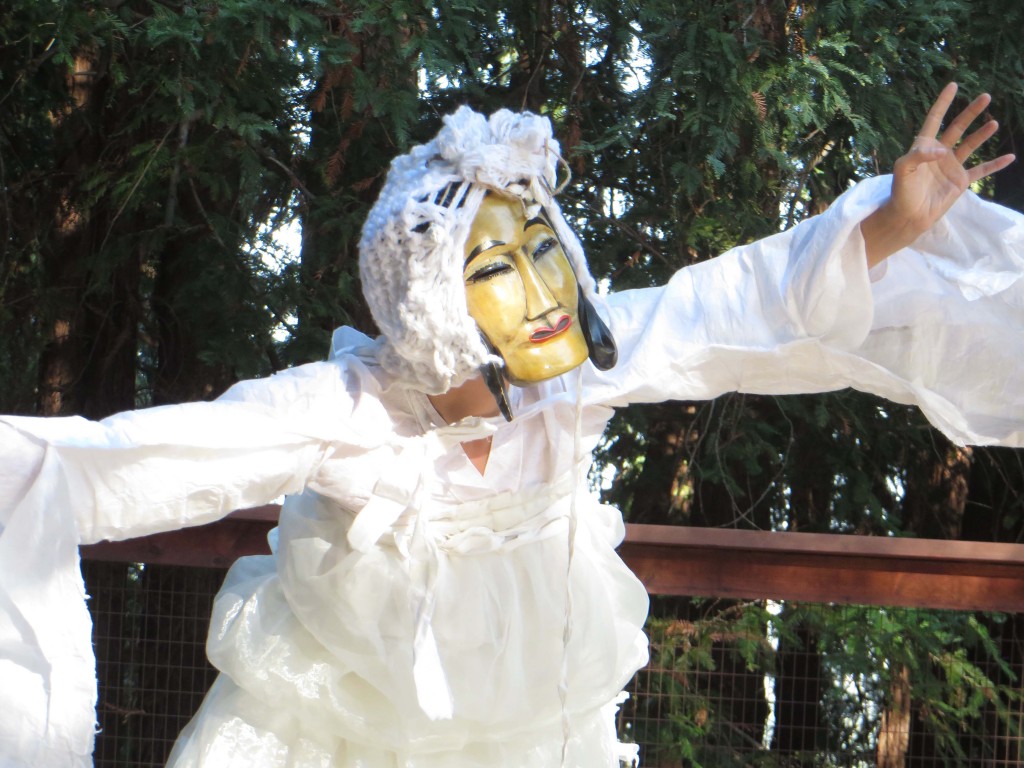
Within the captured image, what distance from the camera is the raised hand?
1892mm

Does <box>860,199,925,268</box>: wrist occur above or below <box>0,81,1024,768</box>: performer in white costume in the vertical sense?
above

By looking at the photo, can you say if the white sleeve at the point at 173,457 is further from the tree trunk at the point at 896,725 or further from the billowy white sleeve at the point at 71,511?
the tree trunk at the point at 896,725

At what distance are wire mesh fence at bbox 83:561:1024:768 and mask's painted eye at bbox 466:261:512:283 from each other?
1.58 meters

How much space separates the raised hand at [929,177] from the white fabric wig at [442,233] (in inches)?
18.8

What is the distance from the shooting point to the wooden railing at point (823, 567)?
259 cm

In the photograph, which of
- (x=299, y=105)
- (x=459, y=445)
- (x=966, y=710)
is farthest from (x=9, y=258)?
(x=966, y=710)

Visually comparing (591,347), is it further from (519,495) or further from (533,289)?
(519,495)

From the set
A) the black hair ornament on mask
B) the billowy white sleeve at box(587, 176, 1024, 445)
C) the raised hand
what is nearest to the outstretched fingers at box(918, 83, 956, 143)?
the raised hand

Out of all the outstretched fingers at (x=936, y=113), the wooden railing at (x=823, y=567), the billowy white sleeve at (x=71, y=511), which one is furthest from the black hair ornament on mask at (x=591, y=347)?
the wooden railing at (x=823, y=567)

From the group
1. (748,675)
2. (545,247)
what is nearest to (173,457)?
(545,247)

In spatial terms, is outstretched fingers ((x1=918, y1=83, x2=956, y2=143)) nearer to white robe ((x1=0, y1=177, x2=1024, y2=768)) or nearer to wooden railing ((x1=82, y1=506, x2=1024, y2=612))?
white robe ((x1=0, y1=177, x2=1024, y2=768))

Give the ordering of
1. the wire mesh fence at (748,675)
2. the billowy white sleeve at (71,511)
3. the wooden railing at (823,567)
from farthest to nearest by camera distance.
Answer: the wire mesh fence at (748,675)
the wooden railing at (823,567)
the billowy white sleeve at (71,511)

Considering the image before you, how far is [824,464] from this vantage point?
3.82 metres

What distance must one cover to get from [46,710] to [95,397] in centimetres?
227
